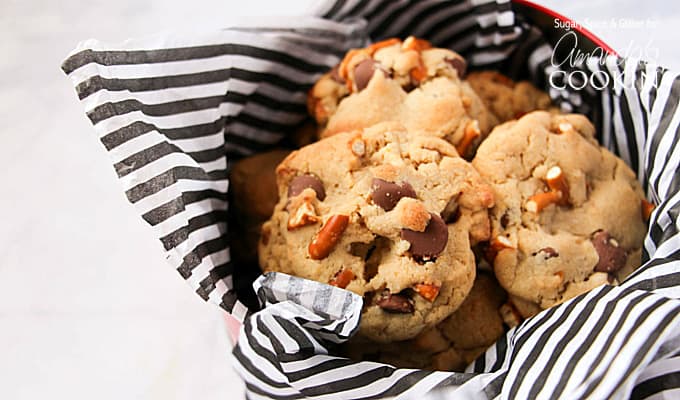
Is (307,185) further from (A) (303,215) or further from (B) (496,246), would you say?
(B) (496,246)

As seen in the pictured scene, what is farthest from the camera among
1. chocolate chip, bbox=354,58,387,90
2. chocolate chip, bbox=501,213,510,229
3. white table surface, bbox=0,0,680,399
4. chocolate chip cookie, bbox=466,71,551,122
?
white table surface, bbox=0,0,680,399

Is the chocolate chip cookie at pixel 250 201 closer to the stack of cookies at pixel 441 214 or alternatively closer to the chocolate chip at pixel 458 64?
the stack of cookies at pixel 441 214

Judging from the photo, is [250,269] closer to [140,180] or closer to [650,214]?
[140,180]

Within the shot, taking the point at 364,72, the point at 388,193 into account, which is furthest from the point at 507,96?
the point at 388,193

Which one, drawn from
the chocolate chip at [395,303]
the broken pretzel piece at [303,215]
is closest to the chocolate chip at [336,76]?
the broken pretzel piece at [303,215]

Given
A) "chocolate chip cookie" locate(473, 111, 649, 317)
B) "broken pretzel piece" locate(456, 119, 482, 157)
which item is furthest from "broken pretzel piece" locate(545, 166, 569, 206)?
"broken pretzel piece" locate(456, 119, 482, 157)

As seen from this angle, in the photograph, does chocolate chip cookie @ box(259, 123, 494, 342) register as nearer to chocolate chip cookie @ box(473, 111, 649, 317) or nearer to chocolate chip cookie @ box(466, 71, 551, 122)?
chocolate chip cookie @ box(473, 111, 649, 317)
